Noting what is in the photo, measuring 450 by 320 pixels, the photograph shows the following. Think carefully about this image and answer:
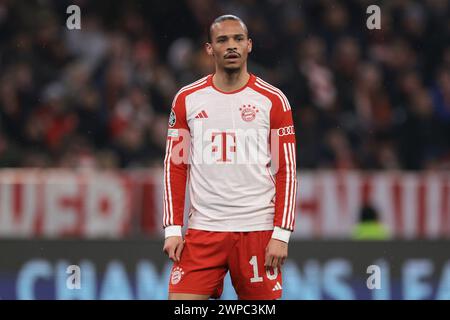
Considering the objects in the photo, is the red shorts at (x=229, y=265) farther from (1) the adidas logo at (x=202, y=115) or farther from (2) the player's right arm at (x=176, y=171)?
(1) the adidas logo at (x=202, y=115)

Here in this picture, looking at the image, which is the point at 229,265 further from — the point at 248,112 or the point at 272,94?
the point at 272,94

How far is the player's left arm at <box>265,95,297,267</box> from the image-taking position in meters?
5.51

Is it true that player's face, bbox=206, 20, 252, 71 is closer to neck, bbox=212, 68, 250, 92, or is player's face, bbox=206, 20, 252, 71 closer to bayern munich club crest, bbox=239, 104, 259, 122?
neck, bbox=212, 68, 250, 92

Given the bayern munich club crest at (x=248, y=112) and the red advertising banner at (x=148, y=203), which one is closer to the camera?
the bayern munich club crest at (x=248, y=112)

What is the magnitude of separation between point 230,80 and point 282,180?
0.54 m

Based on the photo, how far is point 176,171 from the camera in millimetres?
5664

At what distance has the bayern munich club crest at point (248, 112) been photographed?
5590 millimetres

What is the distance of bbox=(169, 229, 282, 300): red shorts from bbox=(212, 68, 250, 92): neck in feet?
2.29

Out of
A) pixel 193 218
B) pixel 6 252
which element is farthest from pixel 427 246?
pixel 193 218

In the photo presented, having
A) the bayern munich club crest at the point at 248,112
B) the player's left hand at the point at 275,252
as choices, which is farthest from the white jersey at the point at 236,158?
the player's left hand at the point at 275,252

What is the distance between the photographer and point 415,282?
9.06 meters

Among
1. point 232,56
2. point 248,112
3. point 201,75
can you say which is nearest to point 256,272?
point 248,112
